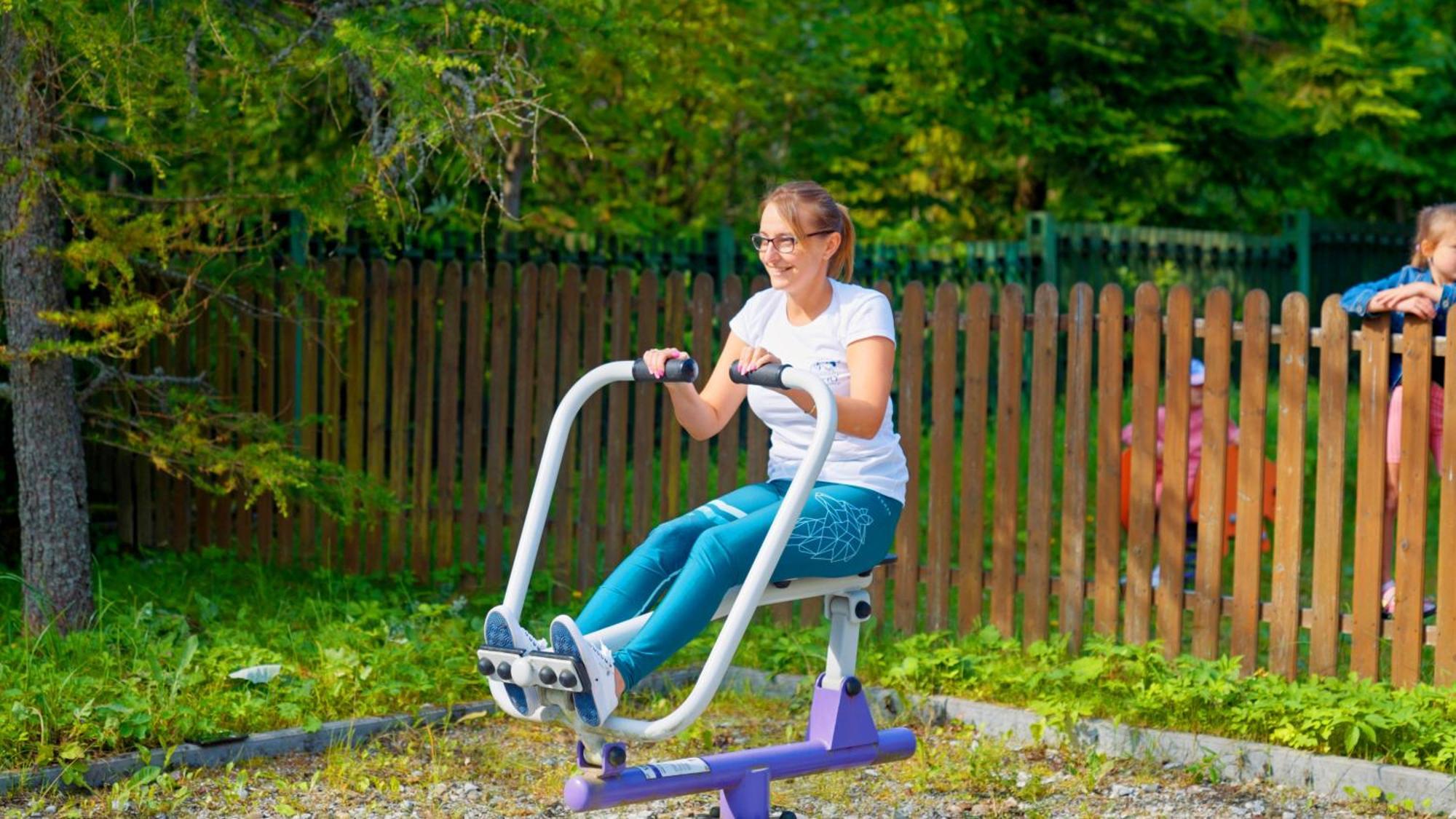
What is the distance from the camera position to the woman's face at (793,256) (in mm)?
4258

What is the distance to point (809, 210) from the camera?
167 inches

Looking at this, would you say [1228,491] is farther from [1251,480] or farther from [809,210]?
[809,210]

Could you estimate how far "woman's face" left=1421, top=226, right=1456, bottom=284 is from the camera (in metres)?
5.87

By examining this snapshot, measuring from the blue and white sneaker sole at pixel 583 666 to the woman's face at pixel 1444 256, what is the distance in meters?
3.68

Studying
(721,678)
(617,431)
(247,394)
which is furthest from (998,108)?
(721,678)

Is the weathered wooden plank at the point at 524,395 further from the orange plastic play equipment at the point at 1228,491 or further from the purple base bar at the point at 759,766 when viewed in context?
the purple base bar at the point at 759,766

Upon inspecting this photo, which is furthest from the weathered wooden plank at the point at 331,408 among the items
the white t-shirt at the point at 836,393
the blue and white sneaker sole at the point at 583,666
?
the blue and white sneaker sole at the point at 583,666

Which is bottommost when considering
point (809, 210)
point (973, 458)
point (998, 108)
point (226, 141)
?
point (973, 458)

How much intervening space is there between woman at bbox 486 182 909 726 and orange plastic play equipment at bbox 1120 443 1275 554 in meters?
2.21

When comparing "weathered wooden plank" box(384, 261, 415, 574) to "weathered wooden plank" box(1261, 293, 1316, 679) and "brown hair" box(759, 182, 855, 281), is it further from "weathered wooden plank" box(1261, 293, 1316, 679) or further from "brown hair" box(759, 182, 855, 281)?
"weathered wooden plank" box(1261, 293, 1316, 679)

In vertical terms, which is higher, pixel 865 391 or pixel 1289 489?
pixel 865 391

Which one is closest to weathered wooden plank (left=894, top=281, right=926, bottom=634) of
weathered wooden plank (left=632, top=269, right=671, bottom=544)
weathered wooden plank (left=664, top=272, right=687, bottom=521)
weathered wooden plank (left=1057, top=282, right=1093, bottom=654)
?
weathered wooden plank (left=1057, top=282, right=1093, bottom=654)

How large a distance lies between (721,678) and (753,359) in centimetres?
74

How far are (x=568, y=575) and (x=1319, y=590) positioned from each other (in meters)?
3.14
